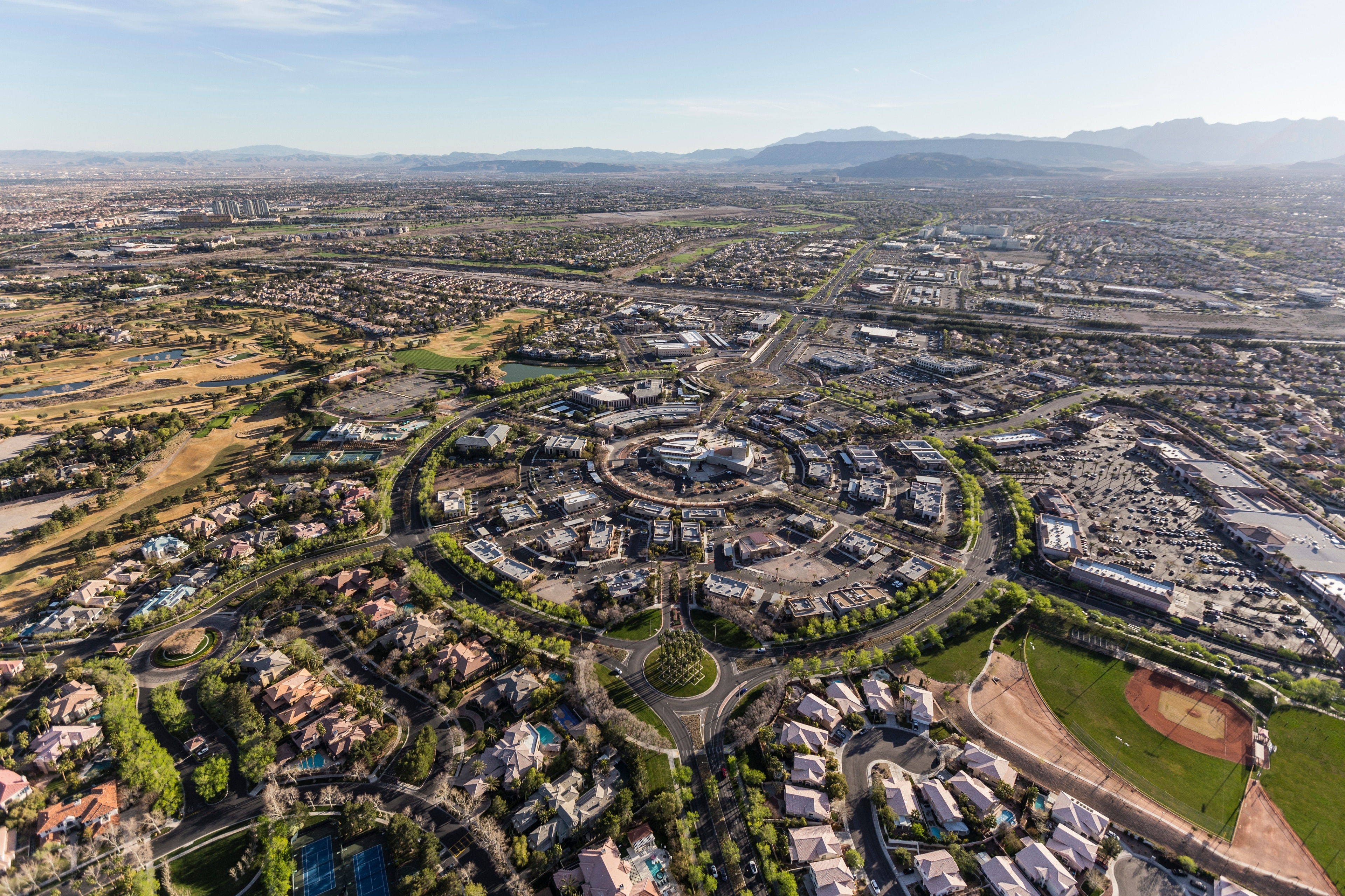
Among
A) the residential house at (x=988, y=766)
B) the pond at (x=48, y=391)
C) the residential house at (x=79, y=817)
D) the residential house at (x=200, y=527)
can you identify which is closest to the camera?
the residential house at (x=79, y=817)

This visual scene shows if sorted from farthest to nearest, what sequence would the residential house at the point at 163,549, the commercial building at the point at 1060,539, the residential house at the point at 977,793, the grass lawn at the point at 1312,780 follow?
the commercial building at the point at 1060,539 < the residential house at the point at 163,549 < the residential house at the point at 977,793 < the grass lawn at the point at 1312,780

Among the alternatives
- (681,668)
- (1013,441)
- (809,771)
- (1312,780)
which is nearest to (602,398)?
(681,668)

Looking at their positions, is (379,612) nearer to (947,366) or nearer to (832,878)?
(832,878)

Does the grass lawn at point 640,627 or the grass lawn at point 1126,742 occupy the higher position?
the grass lawn at point 640,627

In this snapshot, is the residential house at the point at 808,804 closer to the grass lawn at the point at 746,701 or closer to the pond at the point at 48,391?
the grass lawn at the point at 746,701

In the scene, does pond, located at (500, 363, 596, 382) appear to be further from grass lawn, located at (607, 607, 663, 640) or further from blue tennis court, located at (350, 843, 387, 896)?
blue tennis court, located at (350, 843, 387, 896)

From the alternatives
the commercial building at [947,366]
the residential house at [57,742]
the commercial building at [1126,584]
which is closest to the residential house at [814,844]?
the commercial building at [1126,584]

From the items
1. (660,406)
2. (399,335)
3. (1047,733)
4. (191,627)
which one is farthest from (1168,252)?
(191,627)
